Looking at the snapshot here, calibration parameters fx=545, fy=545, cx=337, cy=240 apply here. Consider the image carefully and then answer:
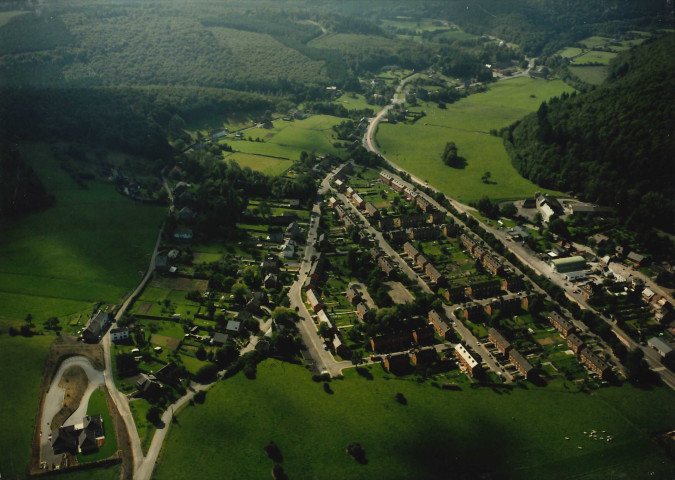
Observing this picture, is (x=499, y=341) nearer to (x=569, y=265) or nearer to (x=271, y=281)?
(x=569, y=265)

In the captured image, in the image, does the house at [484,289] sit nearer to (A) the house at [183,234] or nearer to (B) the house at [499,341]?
(B) the house at [499,341]

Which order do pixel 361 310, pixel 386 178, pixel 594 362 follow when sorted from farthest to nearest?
pixel 386 178, pixel 361 310, pixel 594 362

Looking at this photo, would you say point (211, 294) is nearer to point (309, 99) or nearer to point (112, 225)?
point (112, 225)

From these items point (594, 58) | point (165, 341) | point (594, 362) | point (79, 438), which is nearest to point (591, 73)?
point (594, 58)

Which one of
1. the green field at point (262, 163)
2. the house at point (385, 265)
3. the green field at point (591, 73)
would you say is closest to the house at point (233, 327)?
the house at point (385, 265)

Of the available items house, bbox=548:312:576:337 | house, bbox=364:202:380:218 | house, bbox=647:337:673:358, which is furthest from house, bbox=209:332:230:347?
house, bbox=647:337:673:358
